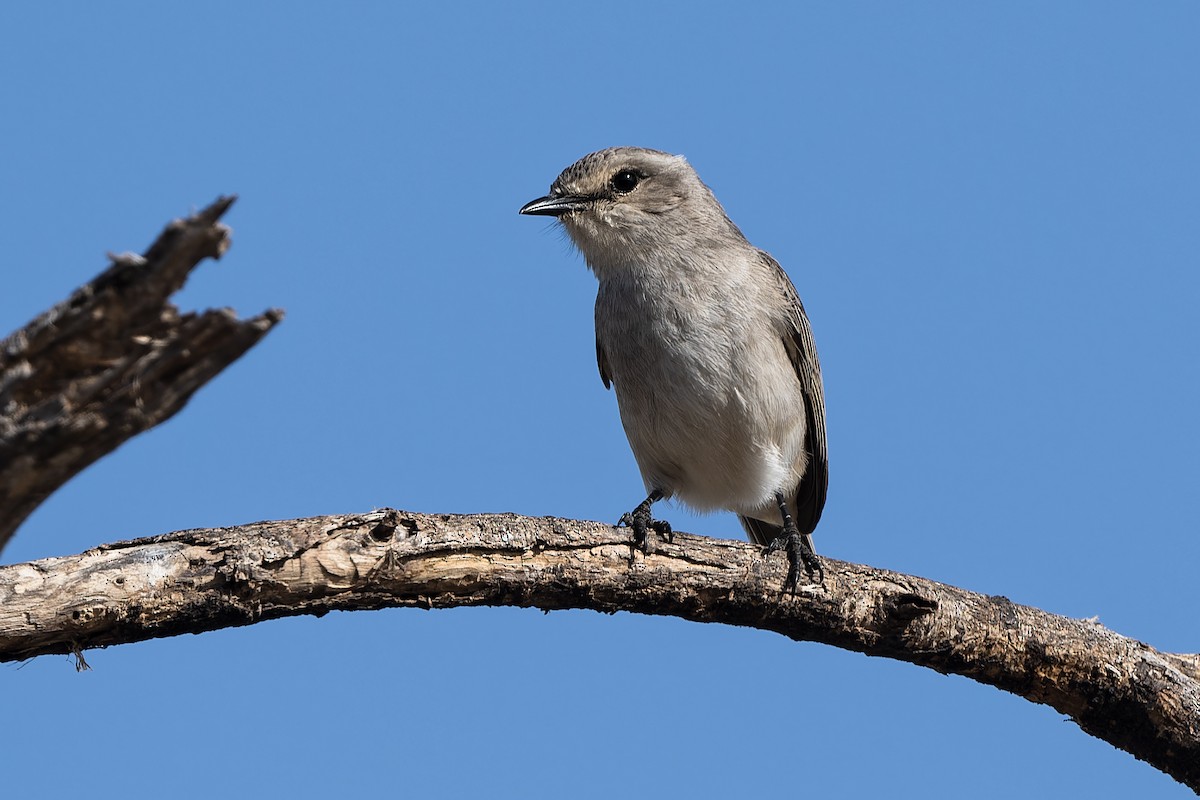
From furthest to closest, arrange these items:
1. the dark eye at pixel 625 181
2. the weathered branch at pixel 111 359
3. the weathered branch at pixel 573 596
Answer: the dark eye at pixel 625 181 → the weathered branch at pixel 573 596 → the weathered branch at pixel 111 359

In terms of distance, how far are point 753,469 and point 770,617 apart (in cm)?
170

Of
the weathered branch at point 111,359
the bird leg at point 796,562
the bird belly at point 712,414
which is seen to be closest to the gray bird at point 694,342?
the bird belly at point 712,414

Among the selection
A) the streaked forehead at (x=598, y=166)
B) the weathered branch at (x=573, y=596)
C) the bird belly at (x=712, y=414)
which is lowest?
the weathered branch at (x=573, y=596)

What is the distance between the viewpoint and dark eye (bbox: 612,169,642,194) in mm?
8500

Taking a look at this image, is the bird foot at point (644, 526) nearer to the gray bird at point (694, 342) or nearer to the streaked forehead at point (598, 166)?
the gray bird at point (694, 342)

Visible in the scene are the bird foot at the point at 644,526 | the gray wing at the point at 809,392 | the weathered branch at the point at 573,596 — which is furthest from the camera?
the gray wing at the point at 809,392

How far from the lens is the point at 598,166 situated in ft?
27.9

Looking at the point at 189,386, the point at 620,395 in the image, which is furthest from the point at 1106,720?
the point at 189,386

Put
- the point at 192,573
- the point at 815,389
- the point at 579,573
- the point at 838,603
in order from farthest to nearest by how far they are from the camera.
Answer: the point at 815,389 < the point at 838,603 < the point at 579,573 < the point at 192,573

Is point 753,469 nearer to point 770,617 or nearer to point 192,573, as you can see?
point 770,617

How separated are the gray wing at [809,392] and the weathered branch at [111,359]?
5.52m

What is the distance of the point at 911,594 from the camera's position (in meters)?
6.45

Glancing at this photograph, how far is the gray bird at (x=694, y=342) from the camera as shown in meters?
7.66

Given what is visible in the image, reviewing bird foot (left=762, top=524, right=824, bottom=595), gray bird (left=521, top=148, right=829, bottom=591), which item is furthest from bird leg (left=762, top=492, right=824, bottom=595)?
gray bird (left=521, top=148, right=829, bottom=591)
